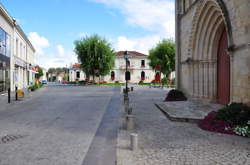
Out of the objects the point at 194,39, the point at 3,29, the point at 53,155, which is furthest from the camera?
the point at 3,29

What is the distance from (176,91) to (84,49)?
1153 inches

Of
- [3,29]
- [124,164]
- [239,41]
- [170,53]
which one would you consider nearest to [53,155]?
[124,164]

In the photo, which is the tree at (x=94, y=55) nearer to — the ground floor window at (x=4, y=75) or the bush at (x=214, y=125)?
the ground floor window at (x=4, y=75)

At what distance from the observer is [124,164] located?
153 inches

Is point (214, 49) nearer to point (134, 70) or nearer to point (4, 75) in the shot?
point (4, 75)

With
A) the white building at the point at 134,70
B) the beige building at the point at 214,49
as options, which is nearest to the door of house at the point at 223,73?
the beige building at the point at 214,49

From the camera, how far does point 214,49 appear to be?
11492 millimetres

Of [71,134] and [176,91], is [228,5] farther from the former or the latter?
[71,134]

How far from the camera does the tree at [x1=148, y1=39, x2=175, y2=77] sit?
42.2 m

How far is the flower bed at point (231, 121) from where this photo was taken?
587 centimetres

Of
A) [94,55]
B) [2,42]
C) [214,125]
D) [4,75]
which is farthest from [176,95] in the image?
[94,55]

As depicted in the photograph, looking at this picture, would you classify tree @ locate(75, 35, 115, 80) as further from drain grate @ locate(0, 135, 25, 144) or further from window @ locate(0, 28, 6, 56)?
drain grate @ locate(0, 135, 25, 144)

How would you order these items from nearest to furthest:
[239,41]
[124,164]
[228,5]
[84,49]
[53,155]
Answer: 1. [124,164]
2. [53,155]
3. [239,41]
4. [228,5]
5. [84,49]

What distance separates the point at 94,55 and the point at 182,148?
36329 millimetres
